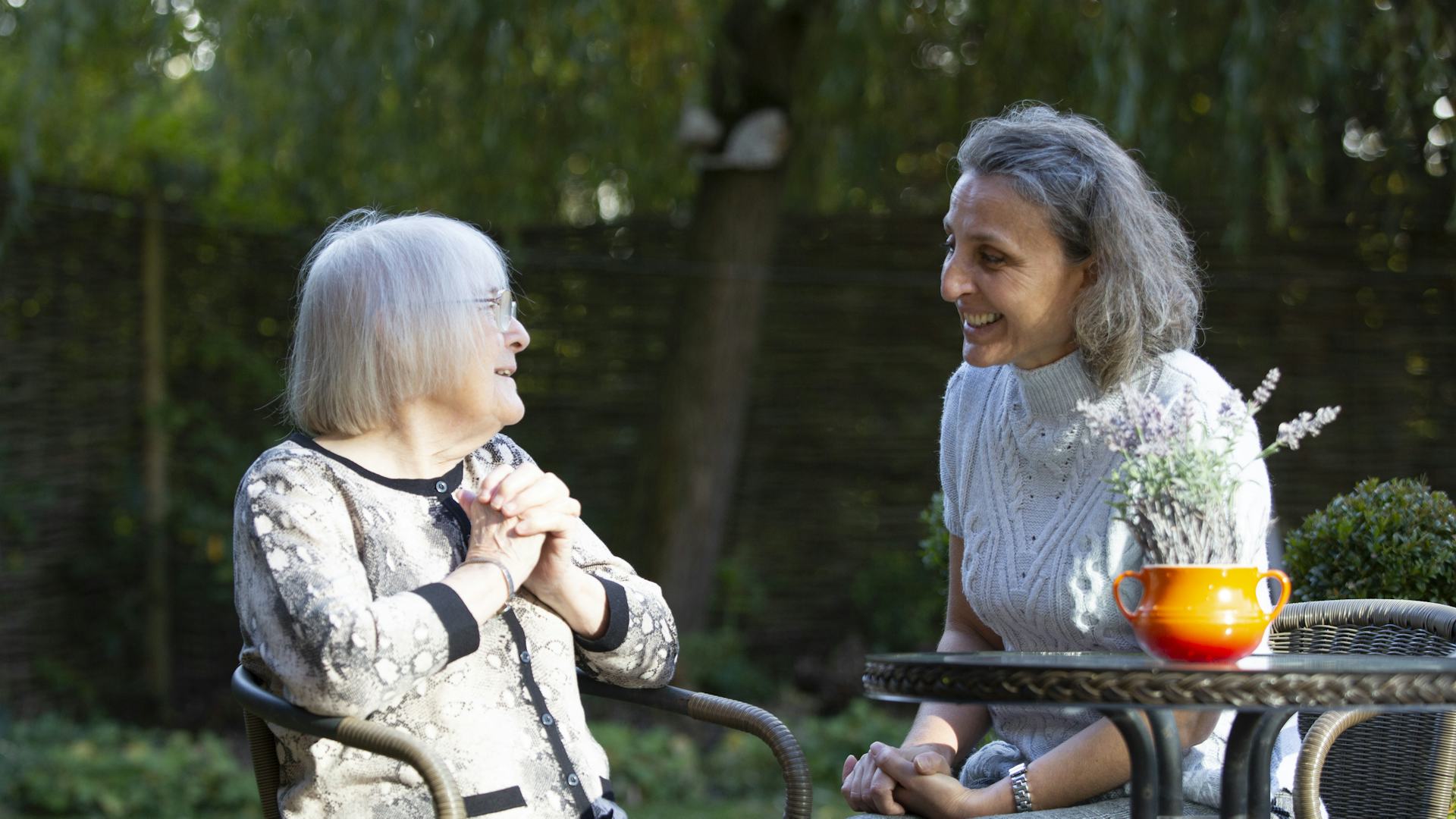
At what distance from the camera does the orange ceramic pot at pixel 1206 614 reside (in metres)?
1.72

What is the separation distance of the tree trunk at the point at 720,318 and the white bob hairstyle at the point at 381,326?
3.85 meters

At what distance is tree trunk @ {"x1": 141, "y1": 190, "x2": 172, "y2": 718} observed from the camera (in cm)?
605

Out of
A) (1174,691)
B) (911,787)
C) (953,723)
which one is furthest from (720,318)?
(1174,691)

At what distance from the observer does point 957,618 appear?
242cm

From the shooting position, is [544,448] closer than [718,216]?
No

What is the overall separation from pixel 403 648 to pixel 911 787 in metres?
0.75

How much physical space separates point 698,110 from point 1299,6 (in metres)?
2.23

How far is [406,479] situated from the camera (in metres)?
2.13

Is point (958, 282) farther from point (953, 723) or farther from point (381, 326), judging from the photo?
point (381, 326)

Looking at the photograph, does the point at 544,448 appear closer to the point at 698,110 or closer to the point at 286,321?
the point at 286,321

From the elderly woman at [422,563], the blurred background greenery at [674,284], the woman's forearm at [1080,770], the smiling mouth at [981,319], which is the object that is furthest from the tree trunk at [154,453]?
→ the woman's forearm at [1080,770]

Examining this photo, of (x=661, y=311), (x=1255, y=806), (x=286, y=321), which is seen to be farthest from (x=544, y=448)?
(x=1255, y=806)

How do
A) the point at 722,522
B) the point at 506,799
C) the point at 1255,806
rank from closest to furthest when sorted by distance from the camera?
the point at 1255,806 → the point at 506,799 → the point at 722,522

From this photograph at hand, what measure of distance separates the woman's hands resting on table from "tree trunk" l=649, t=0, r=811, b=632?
3884 mm
